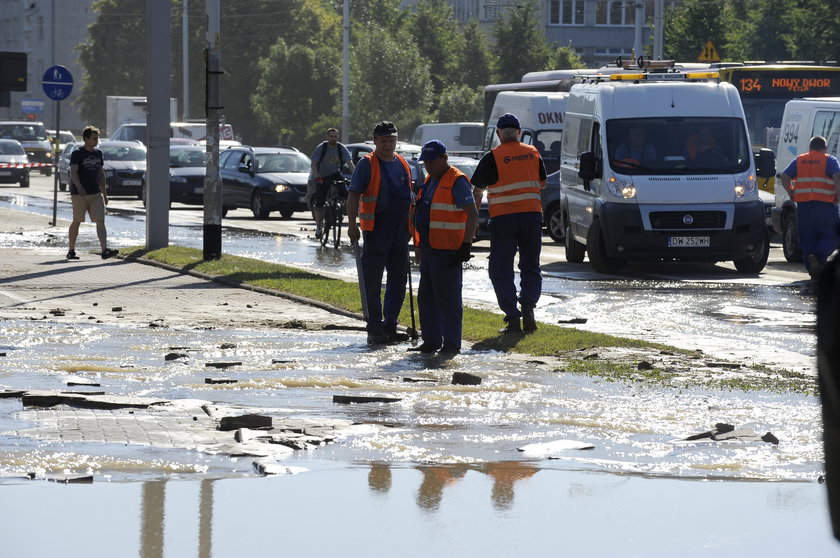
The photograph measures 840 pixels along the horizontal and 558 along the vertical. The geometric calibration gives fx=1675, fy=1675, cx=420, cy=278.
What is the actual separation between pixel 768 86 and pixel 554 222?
15.8 feet

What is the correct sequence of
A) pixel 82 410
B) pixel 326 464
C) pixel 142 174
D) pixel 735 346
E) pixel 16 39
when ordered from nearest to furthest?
1. pixel 326 464
2. pixel 82 410
3. pixel 735 346
4. pixel 142 174
5. pixel 16 39

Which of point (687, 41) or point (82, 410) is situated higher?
point (687, 41)

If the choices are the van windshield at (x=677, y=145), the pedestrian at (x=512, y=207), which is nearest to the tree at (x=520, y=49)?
the van windshield at (x=677, y=145)

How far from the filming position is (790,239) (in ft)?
75.4

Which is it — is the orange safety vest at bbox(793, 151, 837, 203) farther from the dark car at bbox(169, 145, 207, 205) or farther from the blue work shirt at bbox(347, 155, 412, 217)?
the dark car at bbox(169, 145, 207, 205)

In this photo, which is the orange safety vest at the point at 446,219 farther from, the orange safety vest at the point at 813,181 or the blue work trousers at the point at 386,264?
the orange safety vest at the point at 813,181

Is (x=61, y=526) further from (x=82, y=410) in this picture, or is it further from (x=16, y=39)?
(x=16, y=39)

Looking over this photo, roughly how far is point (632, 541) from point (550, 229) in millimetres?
21870

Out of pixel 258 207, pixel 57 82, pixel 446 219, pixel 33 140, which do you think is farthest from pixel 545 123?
pixel 33 140

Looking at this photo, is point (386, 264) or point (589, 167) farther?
point (589, 167)

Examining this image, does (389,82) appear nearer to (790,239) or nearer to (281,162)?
(281,162)

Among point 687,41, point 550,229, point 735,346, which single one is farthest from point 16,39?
point 735,346

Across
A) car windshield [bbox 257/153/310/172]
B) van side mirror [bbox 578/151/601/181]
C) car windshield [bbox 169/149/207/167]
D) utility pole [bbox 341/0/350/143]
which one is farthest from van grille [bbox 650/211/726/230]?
utility pole [bbox 341/0/350/143]

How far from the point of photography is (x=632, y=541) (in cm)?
600
